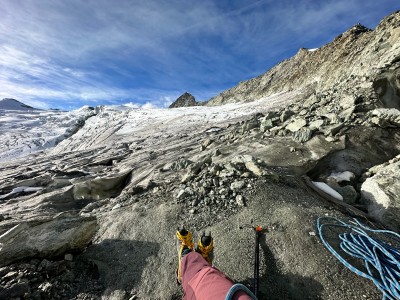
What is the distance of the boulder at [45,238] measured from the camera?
4203mm

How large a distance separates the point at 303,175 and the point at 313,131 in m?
2.35

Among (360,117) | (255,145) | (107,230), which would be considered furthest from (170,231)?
(360,117)

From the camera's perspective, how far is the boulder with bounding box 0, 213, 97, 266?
420 centimetres

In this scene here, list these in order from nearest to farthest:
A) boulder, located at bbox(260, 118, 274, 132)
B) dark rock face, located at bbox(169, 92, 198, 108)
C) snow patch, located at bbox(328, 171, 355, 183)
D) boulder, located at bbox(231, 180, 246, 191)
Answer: boulder, located at bbox(231, 180, 246, 191) → snow patch, located at bbox(328, 171, 355, 183) → boulder, located at bbox(260, 118, 274, 132) → dark rock face, located at bbox(169, 92, 198, 108)

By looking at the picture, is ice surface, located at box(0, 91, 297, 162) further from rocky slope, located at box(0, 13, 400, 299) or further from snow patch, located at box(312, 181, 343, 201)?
snow patch, located at box(312, 181, 343, 201)

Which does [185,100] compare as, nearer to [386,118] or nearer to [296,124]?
[296,124]

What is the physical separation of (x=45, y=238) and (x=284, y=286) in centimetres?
370

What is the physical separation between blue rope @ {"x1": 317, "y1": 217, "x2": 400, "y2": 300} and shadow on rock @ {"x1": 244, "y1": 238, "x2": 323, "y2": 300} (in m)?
0.62

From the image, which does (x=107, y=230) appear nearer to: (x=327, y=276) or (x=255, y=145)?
(x=327, y=276)

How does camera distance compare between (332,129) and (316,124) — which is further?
(316,124)

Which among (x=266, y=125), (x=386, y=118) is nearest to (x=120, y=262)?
(x=266, y=125)

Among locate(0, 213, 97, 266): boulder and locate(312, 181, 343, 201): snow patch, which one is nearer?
locate(0, 213, 97, 266): boulder

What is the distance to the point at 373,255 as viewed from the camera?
3916mm

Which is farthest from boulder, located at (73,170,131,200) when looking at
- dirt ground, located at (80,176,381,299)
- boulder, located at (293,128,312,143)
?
boulder, located at (293,128,312,143)
